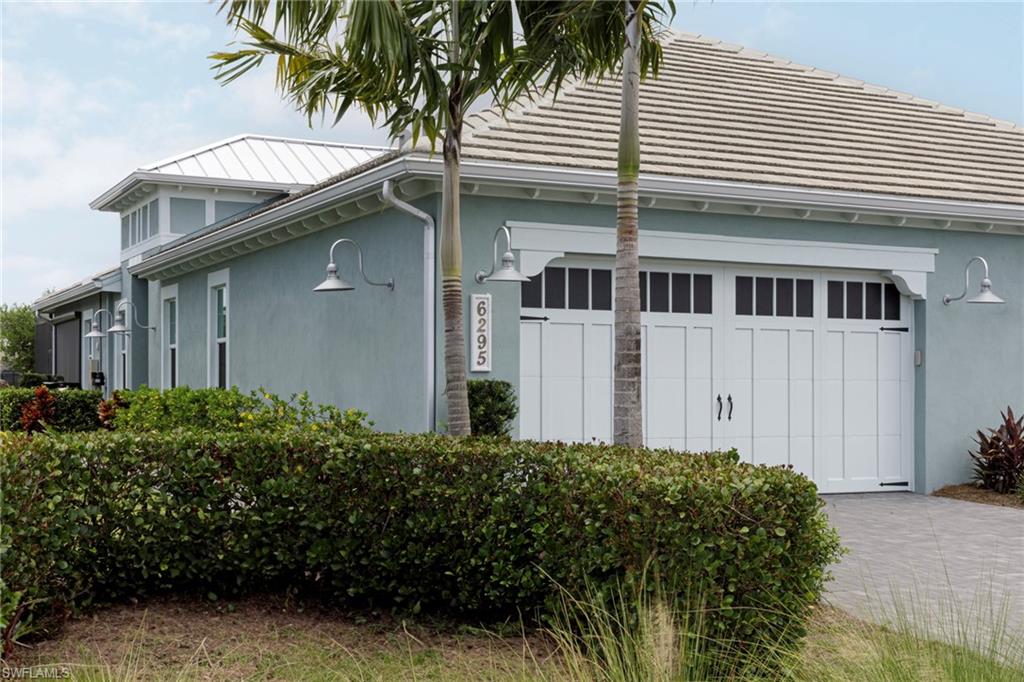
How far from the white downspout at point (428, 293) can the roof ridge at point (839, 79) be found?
27.5 feet

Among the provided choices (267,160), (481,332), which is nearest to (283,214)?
(481,332)

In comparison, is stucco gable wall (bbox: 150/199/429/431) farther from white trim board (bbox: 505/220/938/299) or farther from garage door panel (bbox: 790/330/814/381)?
garage door panel (bbox: 790/330/814/381)

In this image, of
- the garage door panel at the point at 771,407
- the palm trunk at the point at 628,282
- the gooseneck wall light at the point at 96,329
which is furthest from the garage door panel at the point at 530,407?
the gooseneck wall light at the point at 96,329

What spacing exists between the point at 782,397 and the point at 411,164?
213 inches

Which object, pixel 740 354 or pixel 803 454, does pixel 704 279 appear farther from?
pixel 803 454

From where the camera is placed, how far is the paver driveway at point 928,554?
7.20 metres

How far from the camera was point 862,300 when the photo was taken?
13375 mm

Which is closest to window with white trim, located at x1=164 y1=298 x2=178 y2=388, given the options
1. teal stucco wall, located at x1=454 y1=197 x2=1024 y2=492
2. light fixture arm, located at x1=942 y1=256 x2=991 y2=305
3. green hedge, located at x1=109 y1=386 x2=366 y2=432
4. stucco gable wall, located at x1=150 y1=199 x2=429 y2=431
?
stucco gable wall, located at x1=150 y1=199 x2=429 y2=431

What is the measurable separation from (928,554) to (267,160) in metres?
19.5

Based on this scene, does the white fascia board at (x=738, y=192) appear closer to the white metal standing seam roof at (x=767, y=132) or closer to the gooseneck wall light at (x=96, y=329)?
the white metal standing seam roof at (x=767, y=132)

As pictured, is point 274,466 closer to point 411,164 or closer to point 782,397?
point 411,164

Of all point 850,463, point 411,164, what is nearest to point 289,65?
point 411,164

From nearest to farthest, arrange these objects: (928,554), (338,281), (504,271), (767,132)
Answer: (928,554)
(504,271)
(338,281)
(767,132)

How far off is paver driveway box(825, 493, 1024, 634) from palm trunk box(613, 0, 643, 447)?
1.96 metres
